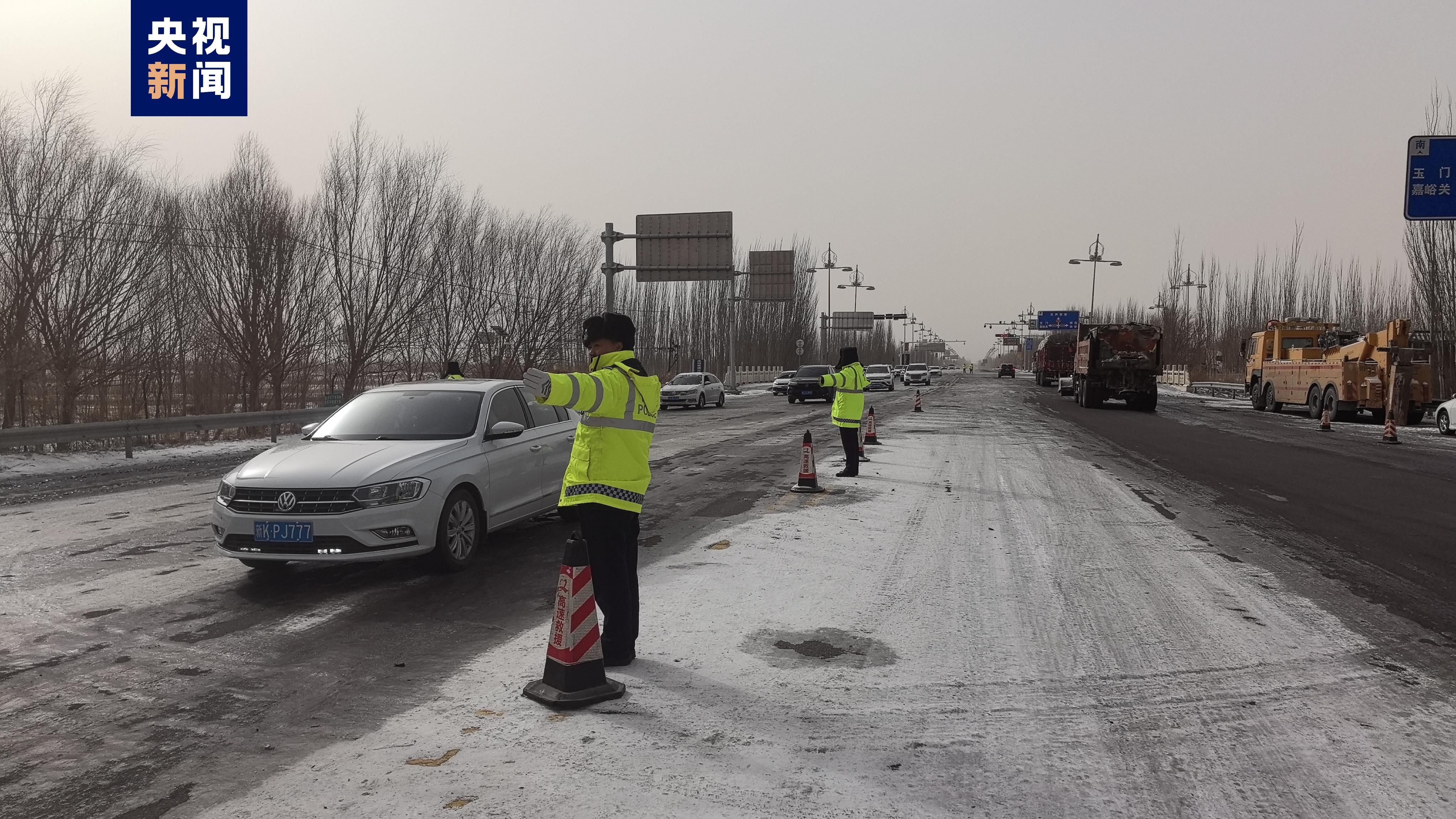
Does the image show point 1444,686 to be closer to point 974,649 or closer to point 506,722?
point 974,649

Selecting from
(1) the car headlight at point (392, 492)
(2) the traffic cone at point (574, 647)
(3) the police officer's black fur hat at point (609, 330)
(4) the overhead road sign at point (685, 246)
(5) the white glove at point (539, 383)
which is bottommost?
(2) the traffic cone at point (574, 647)

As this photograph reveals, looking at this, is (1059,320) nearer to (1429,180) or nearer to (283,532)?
(1429,180)

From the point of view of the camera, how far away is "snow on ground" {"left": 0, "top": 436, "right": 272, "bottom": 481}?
1384cm

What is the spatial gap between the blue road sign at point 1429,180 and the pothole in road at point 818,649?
82.4 ft

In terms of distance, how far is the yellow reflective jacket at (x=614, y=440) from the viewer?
4.52 metres

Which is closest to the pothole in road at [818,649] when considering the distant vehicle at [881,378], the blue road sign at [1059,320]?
the distant vehicle at [881,378]

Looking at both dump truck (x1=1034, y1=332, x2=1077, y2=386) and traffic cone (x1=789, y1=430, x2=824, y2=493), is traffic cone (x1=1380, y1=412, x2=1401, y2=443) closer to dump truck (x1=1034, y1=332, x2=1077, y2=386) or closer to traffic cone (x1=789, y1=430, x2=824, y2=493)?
traffic cone (x1=789, y1=430, x2=824, y2=493)

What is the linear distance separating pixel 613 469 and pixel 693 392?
100 feet

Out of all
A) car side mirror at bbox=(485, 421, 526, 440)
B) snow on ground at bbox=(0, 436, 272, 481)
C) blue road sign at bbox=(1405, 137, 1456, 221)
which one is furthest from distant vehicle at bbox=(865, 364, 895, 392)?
car side mirror at bbox=(485, 421, 526, 440)

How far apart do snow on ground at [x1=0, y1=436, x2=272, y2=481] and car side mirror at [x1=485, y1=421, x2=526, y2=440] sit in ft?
31.5

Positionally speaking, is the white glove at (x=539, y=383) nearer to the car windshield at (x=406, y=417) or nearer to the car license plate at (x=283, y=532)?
the car license plate at (x=283, y=532)

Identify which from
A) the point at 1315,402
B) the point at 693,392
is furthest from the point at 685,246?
the point at 1315,402

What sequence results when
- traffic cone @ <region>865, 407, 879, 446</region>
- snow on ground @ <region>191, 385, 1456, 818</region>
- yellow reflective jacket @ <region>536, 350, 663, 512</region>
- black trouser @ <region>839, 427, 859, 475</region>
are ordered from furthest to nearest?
1. traffic cone @ <region>865, 407, 879, 446</region>
2. black trouser @ <region>839, 427, 859, 475</region>
3. yellow reflective jacket @ <region>536, 350, 663, 512</region>
4. snow on ground @ <region>191, 385, 1456, 818</region>

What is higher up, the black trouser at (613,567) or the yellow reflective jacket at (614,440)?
the yellow reflective jacket at (614,440)
